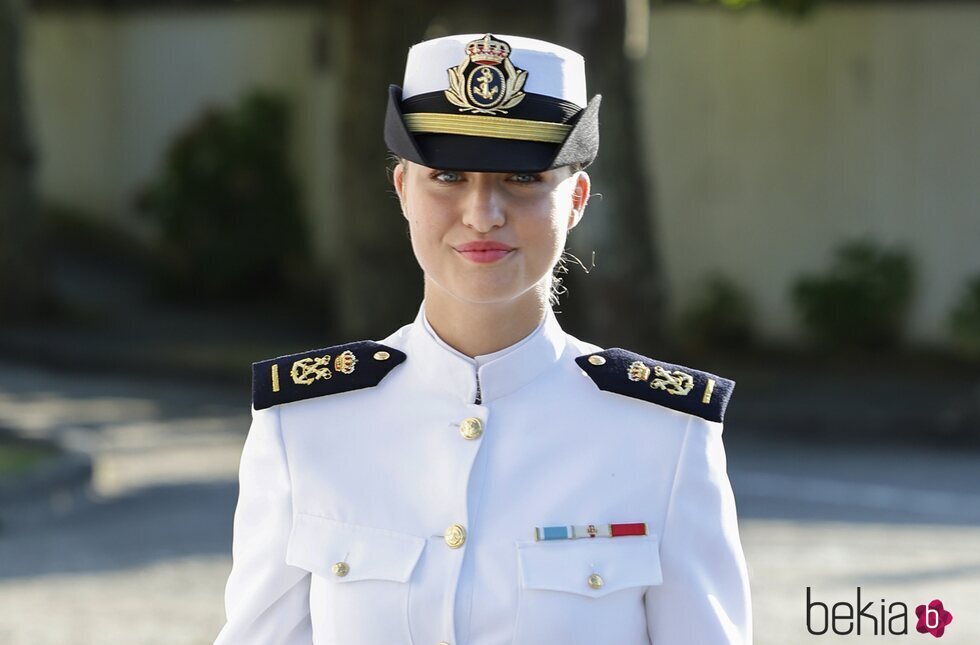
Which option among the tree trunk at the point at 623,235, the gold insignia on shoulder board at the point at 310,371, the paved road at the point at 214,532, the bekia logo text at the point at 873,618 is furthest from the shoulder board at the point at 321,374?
the tree trunk at the point at 623,235

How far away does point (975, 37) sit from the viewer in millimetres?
15422

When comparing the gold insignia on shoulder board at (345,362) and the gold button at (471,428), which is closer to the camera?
the gold button at (471,428)

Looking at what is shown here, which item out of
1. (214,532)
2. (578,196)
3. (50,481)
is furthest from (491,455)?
(50,481)

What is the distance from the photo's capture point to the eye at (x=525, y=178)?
2.63 meters

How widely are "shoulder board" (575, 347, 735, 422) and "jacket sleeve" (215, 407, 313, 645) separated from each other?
50 centimetres

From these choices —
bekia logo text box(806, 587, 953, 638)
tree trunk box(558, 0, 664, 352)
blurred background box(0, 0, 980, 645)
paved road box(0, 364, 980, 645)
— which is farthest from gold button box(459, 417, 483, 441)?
tree trunk box(558, 0, 664, 352)

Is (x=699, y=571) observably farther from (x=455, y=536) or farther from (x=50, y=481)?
(x=50, y=481)

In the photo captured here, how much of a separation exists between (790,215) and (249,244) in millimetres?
6335

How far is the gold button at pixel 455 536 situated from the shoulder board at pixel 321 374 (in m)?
0.30

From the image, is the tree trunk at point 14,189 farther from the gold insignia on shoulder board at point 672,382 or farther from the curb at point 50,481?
the gold insignia on shoulder board at point 672,382

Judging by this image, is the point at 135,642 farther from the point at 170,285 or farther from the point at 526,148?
the point at 170,285

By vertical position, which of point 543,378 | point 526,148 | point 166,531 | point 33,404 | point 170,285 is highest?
point 526,148

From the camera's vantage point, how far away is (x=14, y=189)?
18297 millimetres

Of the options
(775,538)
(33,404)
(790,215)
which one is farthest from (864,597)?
(790,215)
